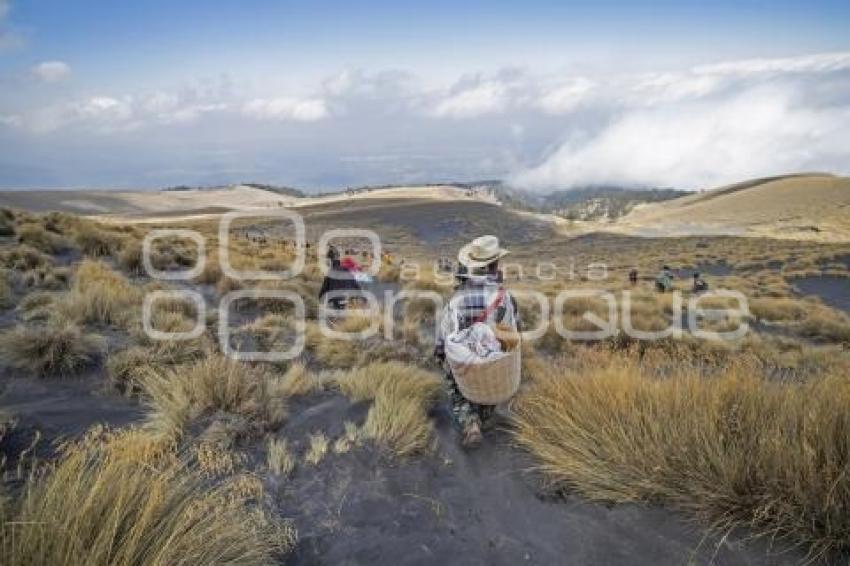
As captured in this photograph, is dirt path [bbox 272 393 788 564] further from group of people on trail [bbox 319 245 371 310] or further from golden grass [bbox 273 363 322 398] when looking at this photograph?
group of people on trail [bbox 319 245 371 310]

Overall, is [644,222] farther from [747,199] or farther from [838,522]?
[838,522]

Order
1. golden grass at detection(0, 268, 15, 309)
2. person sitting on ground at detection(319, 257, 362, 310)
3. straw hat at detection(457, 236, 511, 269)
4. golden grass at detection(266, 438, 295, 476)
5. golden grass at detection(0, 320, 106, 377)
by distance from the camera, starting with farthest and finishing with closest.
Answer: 1. person sitting on ground at detection(319, 257, 362, 310)
2. golden grass at detection(0, 268, 15, 309)
3. golden grass at detection(0, 320, 106, 377)
4. straw hat at detection(457, 236, 511, 269)
5. golden grass at detection(266, 438, 295, 476)

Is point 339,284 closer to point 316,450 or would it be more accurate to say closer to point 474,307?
point 474,307

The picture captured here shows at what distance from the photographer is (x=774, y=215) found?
77.7 metres

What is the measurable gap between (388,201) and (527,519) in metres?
104

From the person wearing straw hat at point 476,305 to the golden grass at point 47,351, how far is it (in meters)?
4.16

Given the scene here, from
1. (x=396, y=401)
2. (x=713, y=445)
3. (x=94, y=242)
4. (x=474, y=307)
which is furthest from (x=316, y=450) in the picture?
(x=94, y=242)

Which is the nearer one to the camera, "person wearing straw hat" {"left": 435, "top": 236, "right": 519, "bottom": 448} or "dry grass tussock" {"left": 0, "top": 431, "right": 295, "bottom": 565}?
"dry grass tussock" {"left": 0, "top": 431, "right": 295, "bottom": 565}

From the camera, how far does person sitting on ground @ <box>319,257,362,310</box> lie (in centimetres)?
1278

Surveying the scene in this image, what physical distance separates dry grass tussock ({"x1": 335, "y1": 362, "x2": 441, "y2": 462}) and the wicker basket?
0.56 meters

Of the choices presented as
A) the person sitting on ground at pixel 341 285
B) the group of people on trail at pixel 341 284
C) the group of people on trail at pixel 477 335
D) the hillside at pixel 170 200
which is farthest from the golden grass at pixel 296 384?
the hillside at pixel 170 200

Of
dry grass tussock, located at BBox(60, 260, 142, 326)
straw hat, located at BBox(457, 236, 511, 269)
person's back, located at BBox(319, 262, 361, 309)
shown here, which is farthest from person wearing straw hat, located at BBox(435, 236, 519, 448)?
person's back, located at BBox(319, 262, 361, 309)

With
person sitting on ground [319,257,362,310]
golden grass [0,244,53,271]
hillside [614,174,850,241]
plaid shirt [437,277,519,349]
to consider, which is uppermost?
plaid shirt [437,277,519,349]

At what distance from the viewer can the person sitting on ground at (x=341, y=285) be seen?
41.9ft
